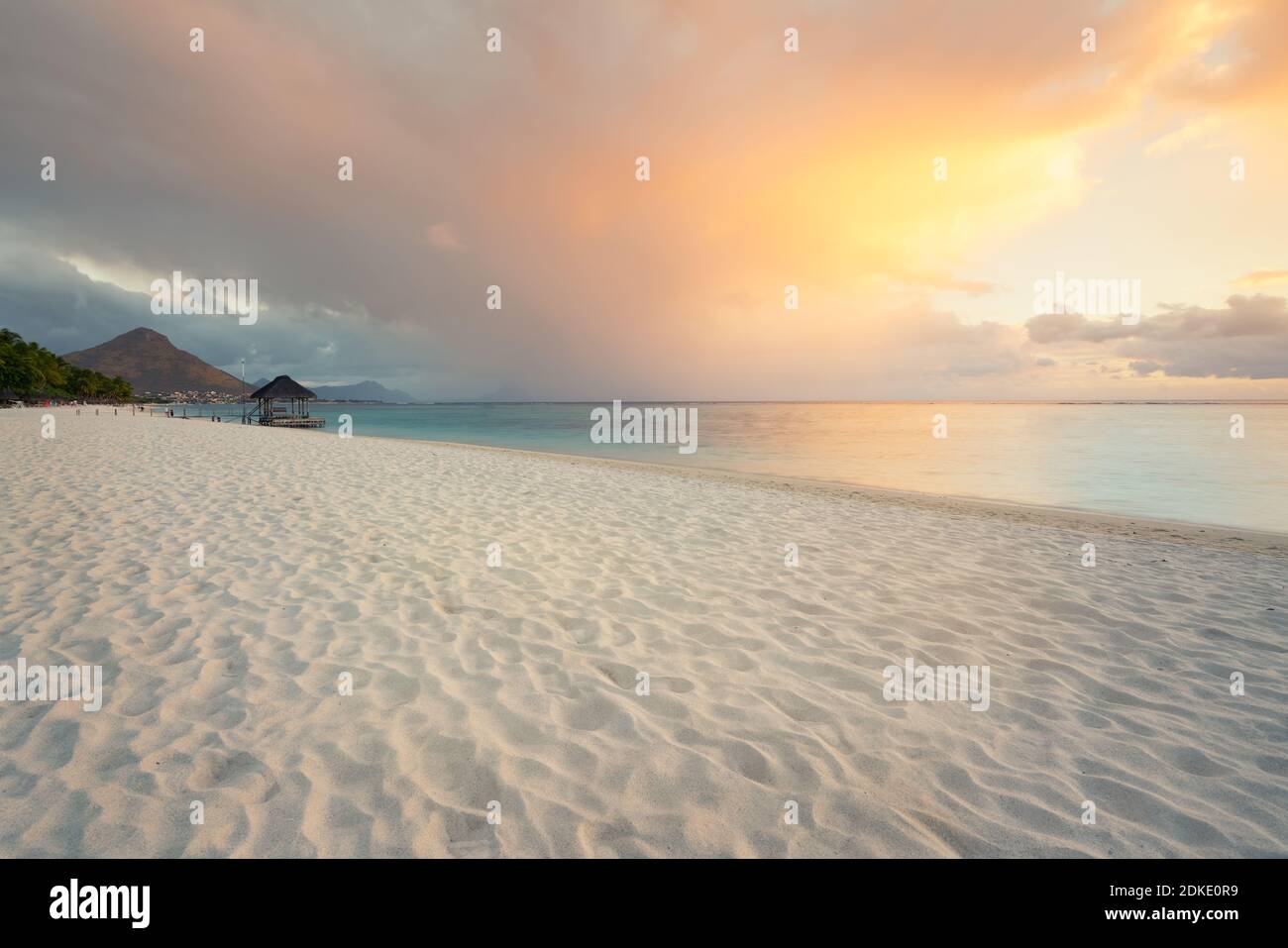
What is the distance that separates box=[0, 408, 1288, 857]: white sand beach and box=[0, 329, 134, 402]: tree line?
8843cm

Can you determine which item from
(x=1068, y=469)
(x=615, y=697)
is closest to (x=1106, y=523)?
(x=615, y=697)

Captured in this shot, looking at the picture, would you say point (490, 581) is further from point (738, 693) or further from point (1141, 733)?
point (1141, 733)

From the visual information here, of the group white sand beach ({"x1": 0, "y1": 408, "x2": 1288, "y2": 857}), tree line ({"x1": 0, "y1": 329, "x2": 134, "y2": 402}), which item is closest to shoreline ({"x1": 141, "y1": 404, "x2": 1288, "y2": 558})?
white sand beach ({"x1": 0, "y1": 408, "x2": 1288, "y2": 857})

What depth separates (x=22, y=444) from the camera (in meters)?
15.8

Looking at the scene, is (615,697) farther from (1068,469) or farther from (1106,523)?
(1068,469)

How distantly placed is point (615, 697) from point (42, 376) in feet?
343

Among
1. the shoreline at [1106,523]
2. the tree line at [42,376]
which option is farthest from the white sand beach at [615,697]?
the tree line at [42,376]

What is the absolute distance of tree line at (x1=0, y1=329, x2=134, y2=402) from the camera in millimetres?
64688

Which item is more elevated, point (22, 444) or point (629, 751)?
point (22, 444)

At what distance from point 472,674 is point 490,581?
1949mm

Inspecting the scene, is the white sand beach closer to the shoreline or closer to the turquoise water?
the shoreline

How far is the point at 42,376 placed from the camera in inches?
2808

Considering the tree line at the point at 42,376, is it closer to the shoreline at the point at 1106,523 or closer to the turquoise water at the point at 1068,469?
the turquoise water at the point at 1068,469
